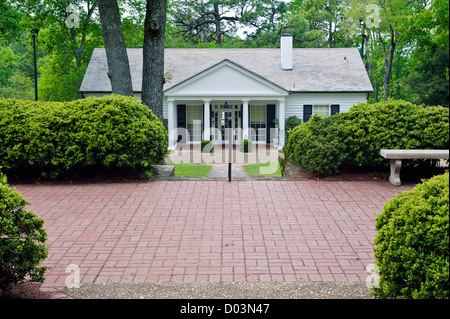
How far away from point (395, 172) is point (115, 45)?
Answer: 7.47 m

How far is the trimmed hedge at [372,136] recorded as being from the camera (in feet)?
28.8

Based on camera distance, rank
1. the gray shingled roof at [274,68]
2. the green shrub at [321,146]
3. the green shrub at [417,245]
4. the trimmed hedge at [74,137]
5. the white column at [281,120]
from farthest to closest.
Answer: the gray shingled roof at [274,68], the white column at [281,120], the green shrub at [321,146], the trimmed hedge at [74,137], the green shrub at [417,245]

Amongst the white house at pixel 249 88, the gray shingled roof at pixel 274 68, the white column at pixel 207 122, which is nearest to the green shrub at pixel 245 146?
the white house at pixel 249 88

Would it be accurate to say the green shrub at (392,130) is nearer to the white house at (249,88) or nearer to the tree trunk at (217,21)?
the white house at (249,88)

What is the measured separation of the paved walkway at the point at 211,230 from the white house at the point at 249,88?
1500 centimetres

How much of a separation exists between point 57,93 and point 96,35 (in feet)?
15.5

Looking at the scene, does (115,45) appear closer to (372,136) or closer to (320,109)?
(372,136)

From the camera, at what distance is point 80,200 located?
7.52 m

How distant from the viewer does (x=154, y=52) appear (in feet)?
37.3

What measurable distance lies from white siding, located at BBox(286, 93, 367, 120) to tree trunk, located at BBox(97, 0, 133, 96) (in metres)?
14.6

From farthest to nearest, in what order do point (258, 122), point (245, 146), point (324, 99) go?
point (258, 122) < point (324, 99) < point (245, 146)

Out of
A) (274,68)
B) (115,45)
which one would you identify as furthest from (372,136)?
(274,68)
